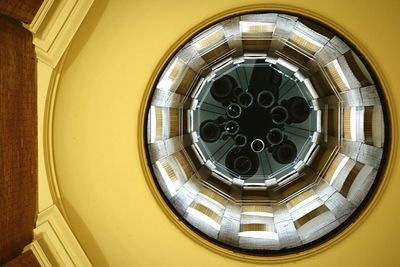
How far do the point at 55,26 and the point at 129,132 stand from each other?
123 cm

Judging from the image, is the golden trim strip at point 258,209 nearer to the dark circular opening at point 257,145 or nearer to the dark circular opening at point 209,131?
the dark circular opening at point 257,145

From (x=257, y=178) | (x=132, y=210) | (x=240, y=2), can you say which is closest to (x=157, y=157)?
(x=132, y=210)

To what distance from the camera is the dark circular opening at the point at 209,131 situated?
7.51m

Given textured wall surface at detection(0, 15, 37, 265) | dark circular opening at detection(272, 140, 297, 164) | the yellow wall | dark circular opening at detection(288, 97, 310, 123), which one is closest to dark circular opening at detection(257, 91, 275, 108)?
dark circular opening at detection(288, 97, 310, 123)

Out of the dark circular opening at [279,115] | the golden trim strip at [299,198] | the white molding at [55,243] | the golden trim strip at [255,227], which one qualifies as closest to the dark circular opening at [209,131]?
the dark circular opening at [279,115]

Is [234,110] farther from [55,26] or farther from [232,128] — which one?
[55,26]

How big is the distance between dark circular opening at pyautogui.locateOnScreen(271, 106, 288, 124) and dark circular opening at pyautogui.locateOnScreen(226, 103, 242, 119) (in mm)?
620

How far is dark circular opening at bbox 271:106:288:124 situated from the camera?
7252 mm

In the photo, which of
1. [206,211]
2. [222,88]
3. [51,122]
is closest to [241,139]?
[222,88]

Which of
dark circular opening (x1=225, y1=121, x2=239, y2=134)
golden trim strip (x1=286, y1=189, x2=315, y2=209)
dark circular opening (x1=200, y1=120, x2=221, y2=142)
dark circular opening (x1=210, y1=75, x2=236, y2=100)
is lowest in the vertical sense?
golden trim strip (x1=286, y1=189, x2=315, y2=209)

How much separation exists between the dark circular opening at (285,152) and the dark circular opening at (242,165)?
0.50 m

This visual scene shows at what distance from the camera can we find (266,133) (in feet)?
25.0

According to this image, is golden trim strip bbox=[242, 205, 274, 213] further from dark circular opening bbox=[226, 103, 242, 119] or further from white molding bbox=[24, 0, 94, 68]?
white molding bbox=[24, 0, 94, 68]

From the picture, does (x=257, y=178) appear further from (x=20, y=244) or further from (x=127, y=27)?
(x=20, y=244)
